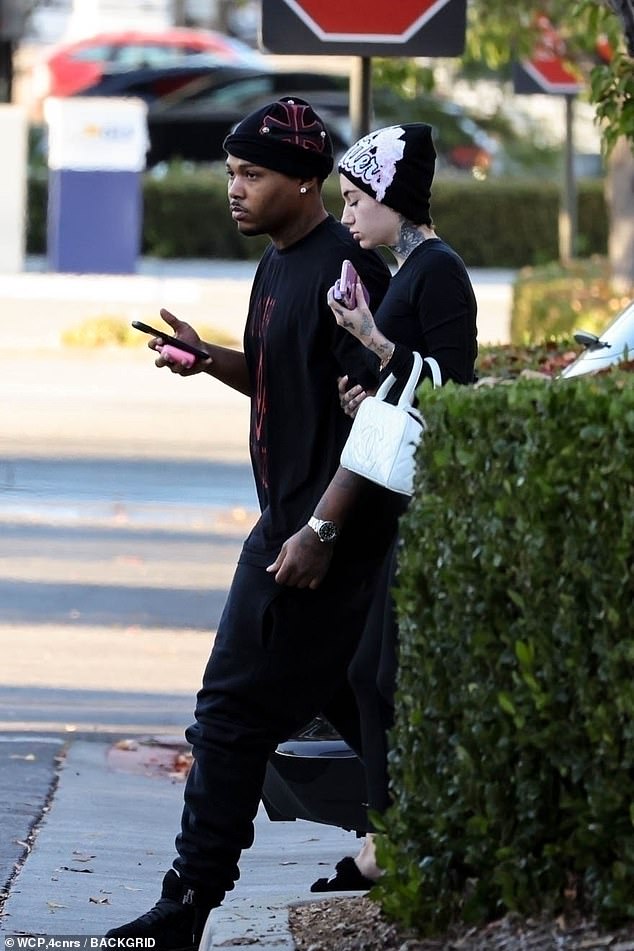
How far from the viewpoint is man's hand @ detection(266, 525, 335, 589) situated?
15.1 feet

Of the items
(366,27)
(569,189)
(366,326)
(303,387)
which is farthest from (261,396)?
(569,189)

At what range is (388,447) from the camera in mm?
4344

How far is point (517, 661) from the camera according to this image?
3.79 metres

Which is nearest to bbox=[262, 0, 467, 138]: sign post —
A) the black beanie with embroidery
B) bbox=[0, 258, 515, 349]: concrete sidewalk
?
the black beanie with embroidery

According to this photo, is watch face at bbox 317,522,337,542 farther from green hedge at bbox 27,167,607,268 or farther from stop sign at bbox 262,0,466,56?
green hedge at bbox 27,167,607,268

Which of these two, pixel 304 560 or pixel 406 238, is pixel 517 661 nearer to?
pixel 304 560

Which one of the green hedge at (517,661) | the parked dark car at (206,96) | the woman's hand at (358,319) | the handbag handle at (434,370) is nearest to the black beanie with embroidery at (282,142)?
the woman's hand at (358,319)

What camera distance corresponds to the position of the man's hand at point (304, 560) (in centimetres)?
461

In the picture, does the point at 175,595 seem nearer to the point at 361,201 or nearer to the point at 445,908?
the point at 361,201

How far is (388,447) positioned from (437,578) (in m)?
0.43

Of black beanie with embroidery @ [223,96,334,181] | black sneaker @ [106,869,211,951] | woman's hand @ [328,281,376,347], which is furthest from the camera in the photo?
black beanie with embroidery @ [223,96,334,181]

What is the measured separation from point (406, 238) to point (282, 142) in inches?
13.9

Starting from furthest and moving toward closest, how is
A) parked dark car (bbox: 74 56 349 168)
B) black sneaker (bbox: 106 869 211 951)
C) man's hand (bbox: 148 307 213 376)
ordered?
parked dark car (bbox: 74 56 349 168)
man's hand (bbox: 148 307 213 376)
black sneaker (bbox: 106 869 211 951)

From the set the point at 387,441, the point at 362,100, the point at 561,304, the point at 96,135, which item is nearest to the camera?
the point at 387,441
